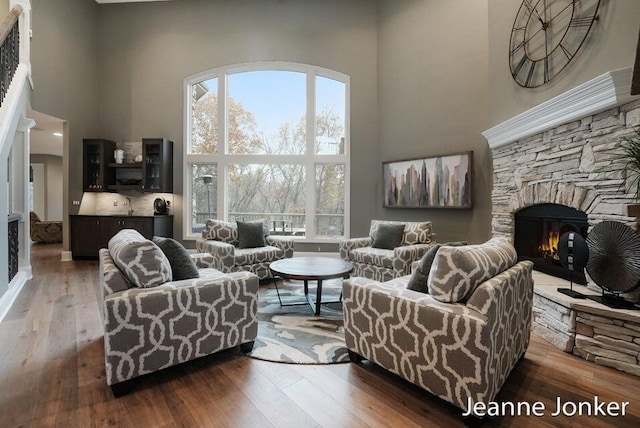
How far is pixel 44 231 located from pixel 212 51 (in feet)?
20.0

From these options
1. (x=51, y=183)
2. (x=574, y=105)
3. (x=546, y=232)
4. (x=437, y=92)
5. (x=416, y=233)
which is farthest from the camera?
(x=51, y=183)

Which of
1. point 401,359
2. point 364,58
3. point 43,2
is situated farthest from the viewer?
point 364,58

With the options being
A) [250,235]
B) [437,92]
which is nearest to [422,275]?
[250,235]

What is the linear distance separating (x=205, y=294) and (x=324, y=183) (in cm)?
423

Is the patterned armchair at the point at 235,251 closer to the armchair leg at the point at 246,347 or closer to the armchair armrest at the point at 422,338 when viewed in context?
the armchair leg at the point at 246,347

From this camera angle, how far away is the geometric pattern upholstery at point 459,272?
1679 millimetres

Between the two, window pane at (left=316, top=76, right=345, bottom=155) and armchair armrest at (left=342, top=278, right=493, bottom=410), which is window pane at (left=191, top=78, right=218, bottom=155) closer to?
window pane at (left=316, top=76, right=345, bottom=155)

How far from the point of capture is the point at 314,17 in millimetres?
5832

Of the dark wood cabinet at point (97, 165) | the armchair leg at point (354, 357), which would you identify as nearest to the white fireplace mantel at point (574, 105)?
the armchair leg at point (354, 357)

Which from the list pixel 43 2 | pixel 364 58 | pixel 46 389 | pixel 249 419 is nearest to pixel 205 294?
pixel 249 419

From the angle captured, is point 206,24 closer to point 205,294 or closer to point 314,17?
point 314,17

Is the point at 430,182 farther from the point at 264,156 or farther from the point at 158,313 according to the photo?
the point at 158,313

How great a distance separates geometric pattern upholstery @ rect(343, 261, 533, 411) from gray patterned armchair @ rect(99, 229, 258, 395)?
32.7 inches

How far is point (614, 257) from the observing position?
2203 millimetres
